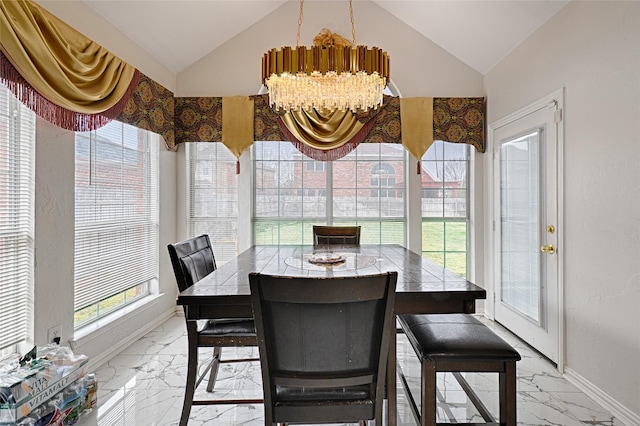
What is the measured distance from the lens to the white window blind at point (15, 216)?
1956 millimetres

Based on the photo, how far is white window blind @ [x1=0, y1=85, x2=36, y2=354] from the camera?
1956mm

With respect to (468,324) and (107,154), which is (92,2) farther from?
(468,324)

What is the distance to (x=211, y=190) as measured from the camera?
3.89m

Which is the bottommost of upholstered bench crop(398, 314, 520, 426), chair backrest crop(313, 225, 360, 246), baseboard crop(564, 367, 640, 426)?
baseboard crop(564, 367, 640, 426)

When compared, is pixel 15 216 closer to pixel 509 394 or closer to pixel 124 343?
pixel 124 343

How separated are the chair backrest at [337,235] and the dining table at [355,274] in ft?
3.06

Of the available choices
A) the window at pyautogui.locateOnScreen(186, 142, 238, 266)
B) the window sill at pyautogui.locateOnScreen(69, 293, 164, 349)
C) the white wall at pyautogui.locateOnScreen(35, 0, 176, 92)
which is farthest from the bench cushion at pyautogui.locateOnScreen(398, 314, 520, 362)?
the white wall at pyautogui.locateOnScreen(35, 0, 176, 92)

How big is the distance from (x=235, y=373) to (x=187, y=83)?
2869mm

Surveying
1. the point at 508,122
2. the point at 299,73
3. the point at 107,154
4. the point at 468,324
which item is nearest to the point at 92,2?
the point at 107,154

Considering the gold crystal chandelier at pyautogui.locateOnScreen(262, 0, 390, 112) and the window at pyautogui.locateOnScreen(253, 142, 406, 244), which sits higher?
the gold crystal chandelier at pyautogui.locateOnScreen(262, 0, 390, 112)

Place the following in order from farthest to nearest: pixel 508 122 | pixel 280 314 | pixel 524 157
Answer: pixel 508 122, pixel 524 157, pixel 280 314

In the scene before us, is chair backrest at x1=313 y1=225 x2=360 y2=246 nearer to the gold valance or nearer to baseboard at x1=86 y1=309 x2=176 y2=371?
baseboard at x1=86 y1=309 x2=176 y2=371

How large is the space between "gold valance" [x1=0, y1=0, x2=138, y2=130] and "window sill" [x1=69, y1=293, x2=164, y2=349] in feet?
4.68

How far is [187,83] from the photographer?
3791mm
